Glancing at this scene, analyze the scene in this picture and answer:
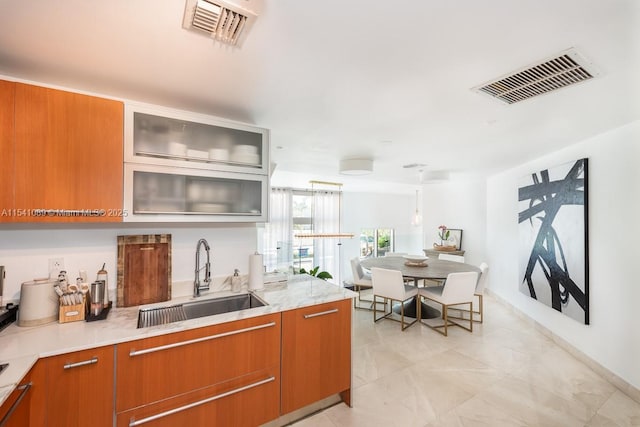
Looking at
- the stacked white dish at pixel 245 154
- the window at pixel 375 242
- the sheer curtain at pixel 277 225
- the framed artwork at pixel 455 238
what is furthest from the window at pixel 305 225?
the stacked white dish at pixel 245 154

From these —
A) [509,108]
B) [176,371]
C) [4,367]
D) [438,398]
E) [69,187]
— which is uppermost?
[509,108]

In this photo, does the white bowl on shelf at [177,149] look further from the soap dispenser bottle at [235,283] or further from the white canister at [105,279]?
the soap dispenser bottle at [235,283]

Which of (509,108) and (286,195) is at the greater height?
(509,108)

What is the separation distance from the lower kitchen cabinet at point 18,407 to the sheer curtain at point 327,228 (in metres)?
5.19

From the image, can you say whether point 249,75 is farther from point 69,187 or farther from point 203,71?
point 69,187

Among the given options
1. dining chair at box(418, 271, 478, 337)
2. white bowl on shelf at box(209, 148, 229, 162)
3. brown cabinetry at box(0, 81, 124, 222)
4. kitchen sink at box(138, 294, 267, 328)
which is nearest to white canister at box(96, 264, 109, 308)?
kitchen sink at box(138, 294, 267, 328)

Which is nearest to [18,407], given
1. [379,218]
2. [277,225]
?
[277,225]

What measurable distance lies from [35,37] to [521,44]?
2.23 m

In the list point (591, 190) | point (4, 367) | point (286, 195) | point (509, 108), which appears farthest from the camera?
point (286, 195)

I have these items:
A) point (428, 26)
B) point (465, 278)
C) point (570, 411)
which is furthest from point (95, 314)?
point (465, 278)

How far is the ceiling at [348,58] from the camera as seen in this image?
1.11 meters

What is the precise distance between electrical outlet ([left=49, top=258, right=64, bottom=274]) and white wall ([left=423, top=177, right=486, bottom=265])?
581 centimetres

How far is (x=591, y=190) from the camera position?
2703mm

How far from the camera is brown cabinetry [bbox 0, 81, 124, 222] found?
1.46 m
